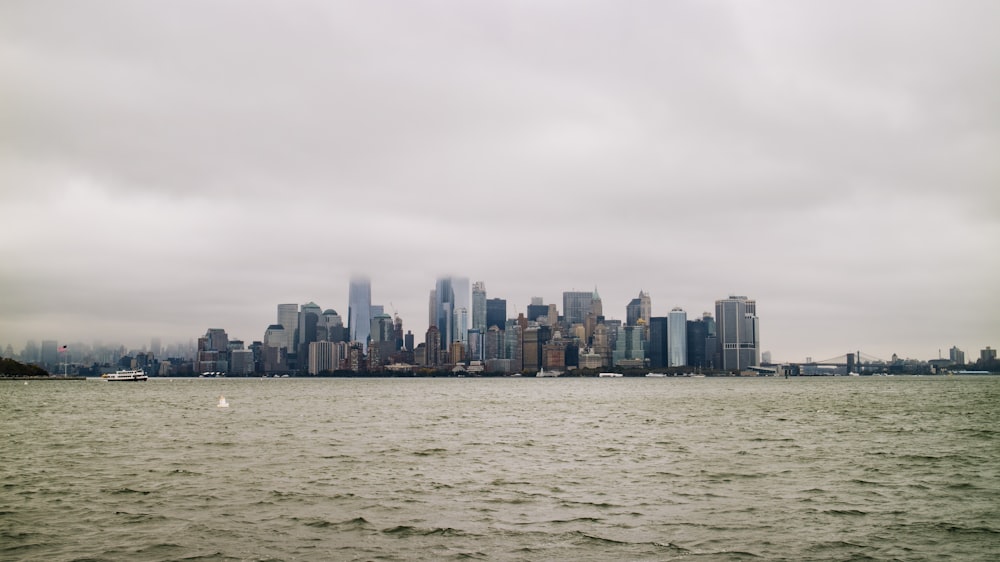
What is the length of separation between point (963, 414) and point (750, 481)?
231 ft

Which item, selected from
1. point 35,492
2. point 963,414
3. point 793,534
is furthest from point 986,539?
point 963,414

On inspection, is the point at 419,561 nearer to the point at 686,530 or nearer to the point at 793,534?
the point at 686,530

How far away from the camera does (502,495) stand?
3591 centimetres

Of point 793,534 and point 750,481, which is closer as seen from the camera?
point 793,534

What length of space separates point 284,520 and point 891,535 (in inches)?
859

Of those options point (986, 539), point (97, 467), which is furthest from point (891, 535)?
point (97, 467)

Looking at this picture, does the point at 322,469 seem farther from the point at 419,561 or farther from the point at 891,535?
the point at 891,535

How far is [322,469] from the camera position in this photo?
147 ft

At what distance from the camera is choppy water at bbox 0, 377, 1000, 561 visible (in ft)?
86.0

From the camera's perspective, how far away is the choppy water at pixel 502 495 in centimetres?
2622

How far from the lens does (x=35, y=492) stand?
36.6m

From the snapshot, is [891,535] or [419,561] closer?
[419,561]

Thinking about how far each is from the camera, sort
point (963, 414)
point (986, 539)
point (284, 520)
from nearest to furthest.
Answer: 1. point (986, 539)
2. point (284, 520)
3. point (963, 414)

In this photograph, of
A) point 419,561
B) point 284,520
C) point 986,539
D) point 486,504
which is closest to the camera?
point 419,561
